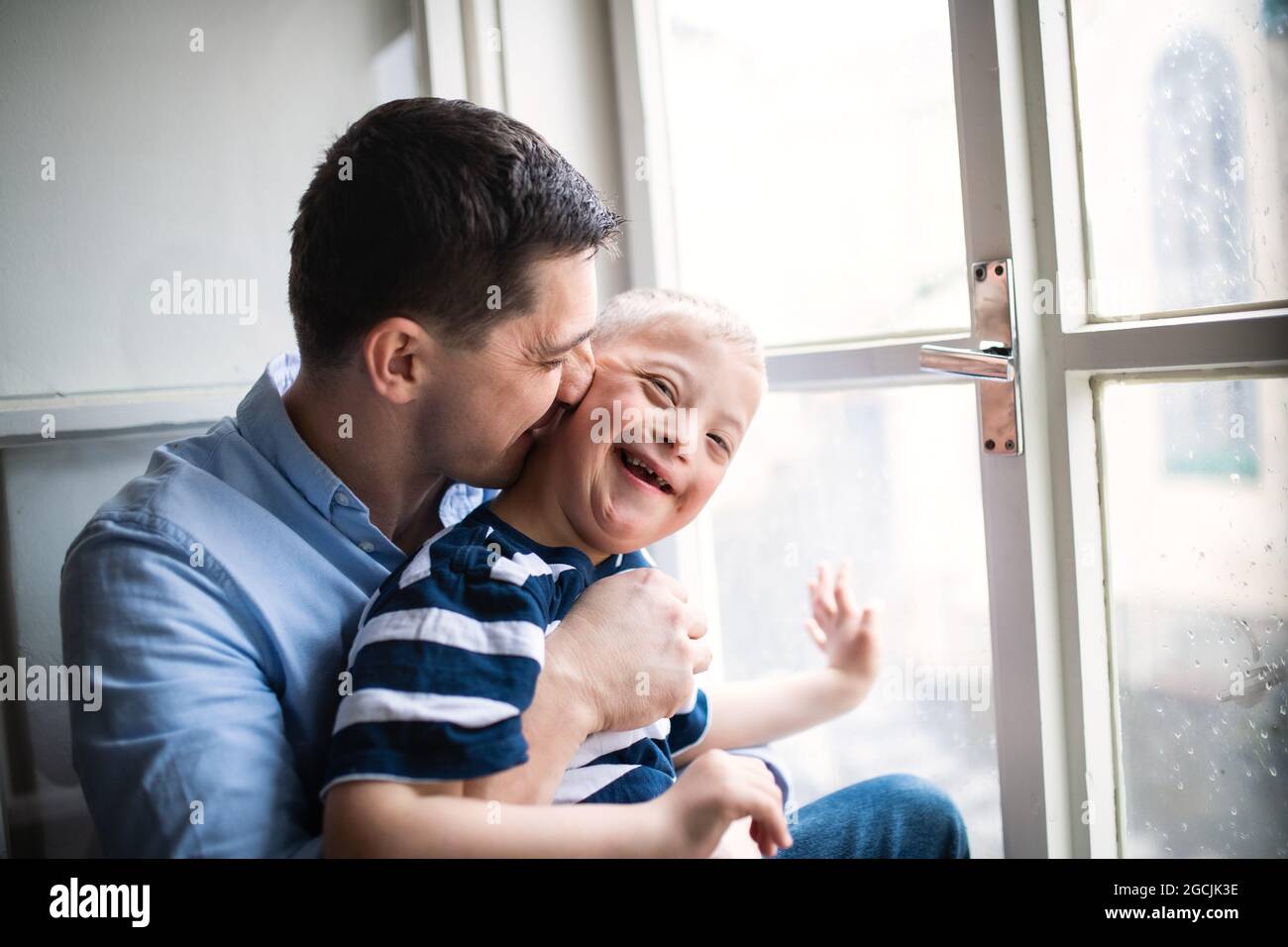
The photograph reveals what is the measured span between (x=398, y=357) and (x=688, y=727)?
1.81 ft

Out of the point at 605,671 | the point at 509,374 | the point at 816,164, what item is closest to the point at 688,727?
the point at 605,671

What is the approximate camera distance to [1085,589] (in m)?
1.17

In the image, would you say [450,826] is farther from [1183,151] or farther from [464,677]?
[1183,151]

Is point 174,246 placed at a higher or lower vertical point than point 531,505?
higher

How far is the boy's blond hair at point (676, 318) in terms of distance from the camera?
1159 mm

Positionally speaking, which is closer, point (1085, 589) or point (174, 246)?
point (1085, 589)

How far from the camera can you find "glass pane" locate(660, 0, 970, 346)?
1.31 m

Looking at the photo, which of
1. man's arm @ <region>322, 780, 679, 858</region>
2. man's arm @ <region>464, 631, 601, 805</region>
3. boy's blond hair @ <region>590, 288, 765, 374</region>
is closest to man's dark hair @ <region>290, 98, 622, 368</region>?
boy's blond hair @ <region>590, 288, 765, 374</region>

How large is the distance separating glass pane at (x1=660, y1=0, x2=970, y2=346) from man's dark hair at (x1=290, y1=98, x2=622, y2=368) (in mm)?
492

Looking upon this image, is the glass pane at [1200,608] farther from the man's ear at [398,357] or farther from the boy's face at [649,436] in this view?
the man's ear at [398,357]

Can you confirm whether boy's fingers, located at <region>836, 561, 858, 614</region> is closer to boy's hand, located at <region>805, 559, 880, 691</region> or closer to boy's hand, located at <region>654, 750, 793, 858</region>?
boy's hand, located at <region>805, 559, 880, 691</region>

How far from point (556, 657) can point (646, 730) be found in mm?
158
